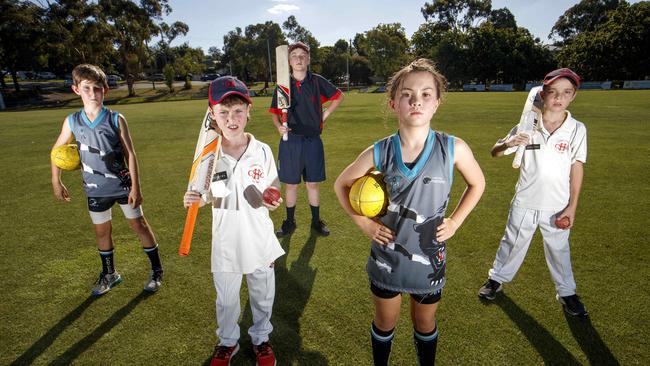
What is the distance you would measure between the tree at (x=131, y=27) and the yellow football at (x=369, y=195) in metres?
56.2

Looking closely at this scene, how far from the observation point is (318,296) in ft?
12.4

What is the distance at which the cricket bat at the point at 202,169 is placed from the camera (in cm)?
253

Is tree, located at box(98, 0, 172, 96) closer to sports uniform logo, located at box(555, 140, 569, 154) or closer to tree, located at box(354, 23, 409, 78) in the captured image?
tree, located at box(354, 23, 409, 78)

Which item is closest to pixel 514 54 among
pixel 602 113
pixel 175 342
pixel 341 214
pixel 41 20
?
pixel 602 113

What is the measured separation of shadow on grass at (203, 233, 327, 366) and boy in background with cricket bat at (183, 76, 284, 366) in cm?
20

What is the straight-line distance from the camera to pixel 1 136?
Result: 15.7 meters

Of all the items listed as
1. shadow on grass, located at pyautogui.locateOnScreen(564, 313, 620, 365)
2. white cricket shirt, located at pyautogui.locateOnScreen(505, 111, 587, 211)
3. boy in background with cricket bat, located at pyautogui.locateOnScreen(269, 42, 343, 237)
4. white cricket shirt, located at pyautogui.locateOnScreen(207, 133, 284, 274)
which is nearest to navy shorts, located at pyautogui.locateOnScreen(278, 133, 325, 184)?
boy in background with cricket bat, located at pyautogui.locateOnScreen(269, 42, 343, 237)

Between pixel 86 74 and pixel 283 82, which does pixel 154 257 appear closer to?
pixel 86 74

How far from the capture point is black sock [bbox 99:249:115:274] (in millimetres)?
3918

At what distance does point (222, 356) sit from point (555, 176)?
3.39 metres

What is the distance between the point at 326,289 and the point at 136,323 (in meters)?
1.97

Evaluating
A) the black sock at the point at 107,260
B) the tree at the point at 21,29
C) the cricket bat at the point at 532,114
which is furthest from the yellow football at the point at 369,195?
the tree at the point at 21,29

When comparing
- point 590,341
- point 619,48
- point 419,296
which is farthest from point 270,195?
point 619,48

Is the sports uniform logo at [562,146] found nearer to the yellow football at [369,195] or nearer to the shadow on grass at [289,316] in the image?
the yellow football at [369,195]
